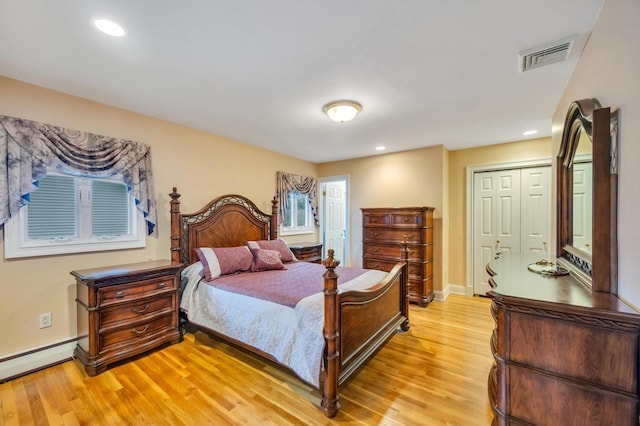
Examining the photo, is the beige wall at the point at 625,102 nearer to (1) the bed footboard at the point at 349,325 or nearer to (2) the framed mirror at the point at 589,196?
(2) the framed mirror at the point at 589,196

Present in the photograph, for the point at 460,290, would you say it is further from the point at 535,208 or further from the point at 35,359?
the point at 35,359

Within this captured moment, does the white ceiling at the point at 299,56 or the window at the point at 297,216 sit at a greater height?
the white ceiling at the point at 299,56

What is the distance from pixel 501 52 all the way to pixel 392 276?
206 centimetres

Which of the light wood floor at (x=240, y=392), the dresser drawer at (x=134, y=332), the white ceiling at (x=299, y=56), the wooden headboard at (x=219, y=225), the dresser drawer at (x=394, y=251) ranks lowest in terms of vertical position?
the light wood floor at (x=240, y=392)

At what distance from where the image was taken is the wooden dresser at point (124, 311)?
2.26 metres

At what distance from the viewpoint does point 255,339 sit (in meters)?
2.30

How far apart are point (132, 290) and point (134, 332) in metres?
0.40

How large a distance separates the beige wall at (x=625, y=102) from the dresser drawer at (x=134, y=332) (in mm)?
3409

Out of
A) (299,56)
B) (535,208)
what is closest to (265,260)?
(299,56)

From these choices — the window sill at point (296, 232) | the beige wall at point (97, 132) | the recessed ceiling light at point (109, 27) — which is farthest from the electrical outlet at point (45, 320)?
the window sill at point (296, 232)

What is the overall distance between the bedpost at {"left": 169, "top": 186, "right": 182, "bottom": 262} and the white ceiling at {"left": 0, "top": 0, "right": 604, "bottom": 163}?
95 centimetres

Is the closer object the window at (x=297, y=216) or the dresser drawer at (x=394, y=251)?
the dresser drawer at (x=394, y=251)

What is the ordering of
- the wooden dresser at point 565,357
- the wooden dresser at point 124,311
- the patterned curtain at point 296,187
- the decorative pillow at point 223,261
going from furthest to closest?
the patterned curtain at point 296,187 → the decorative pillow at point 223,261 → the wooden dresser at point 124,311 → the wooden dresser at point 565,357

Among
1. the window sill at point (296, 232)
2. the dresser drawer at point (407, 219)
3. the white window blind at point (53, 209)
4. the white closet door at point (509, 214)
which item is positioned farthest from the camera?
the window sill at point (296, 232)
